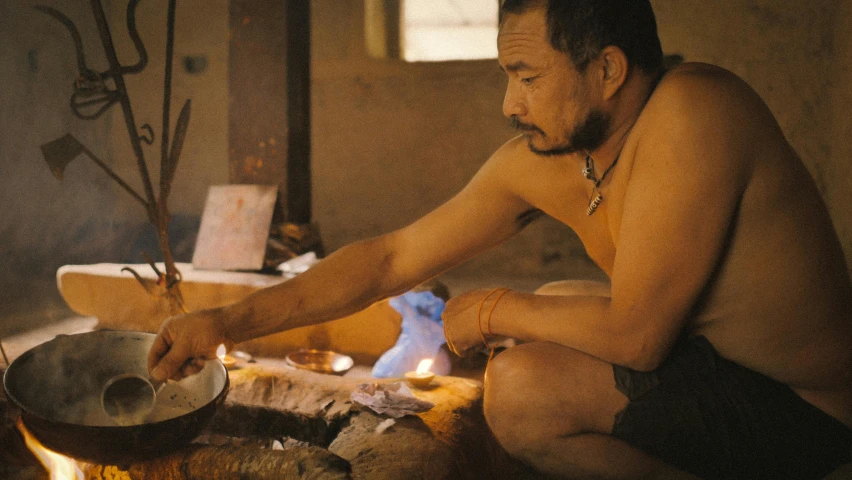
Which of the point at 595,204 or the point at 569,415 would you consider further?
the point at 595,204

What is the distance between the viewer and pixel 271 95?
4391 millimetres

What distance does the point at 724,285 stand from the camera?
5.98 ft

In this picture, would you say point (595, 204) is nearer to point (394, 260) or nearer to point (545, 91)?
point (545, 91)

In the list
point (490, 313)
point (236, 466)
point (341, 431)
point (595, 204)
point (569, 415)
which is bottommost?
point (341, 431)

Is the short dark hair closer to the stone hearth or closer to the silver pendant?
the silver pendant

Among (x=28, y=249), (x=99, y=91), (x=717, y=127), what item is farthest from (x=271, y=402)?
(x=28, y=249)

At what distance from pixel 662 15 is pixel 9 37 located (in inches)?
241

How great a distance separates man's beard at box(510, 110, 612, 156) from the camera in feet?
6.38

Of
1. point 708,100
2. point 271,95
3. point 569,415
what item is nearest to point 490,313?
point 569,415

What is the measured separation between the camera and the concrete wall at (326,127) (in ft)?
19.3

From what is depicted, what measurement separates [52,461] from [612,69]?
2.13 meters

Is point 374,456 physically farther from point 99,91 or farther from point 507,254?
point 507,254

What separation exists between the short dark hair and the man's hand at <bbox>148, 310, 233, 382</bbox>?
1.42m

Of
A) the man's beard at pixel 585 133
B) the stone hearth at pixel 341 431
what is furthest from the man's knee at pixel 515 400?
the man's beard at pixel 585 133
